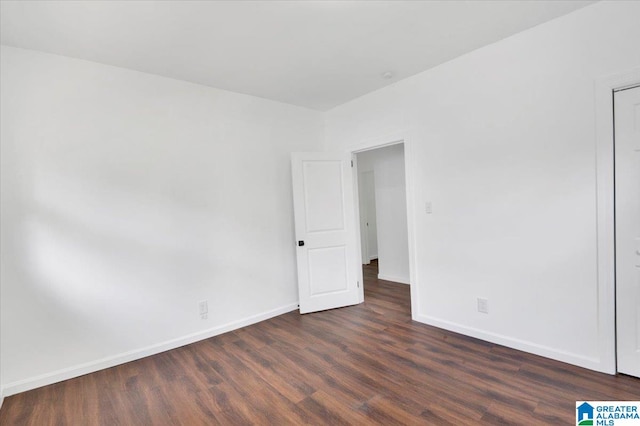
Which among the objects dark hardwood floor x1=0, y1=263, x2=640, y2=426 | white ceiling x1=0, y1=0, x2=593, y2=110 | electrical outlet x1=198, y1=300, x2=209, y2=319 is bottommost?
dark hardwood floor x1=0, y1=263, x2=640, y2=426

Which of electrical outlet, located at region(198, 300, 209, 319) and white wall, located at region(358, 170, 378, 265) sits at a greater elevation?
white wall, located at region(358, 170, 378, 265)

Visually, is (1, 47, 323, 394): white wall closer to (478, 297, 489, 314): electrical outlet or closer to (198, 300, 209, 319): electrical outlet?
(198, 300, 209, 319): electrical outlet

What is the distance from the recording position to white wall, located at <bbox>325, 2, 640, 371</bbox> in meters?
2.20

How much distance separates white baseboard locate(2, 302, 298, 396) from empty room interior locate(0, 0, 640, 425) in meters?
0.02

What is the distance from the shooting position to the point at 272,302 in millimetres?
3762

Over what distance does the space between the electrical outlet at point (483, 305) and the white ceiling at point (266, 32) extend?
233 centimetres

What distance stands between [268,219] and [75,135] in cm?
202

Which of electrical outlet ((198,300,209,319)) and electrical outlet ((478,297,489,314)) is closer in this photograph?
electrical outlet ((478,297,489,314))

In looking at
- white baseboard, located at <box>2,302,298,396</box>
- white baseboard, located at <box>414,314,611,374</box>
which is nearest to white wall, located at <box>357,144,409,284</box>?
white baseboard, located at <box>414,314,611,374</box>

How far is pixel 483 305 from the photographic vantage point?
280cm

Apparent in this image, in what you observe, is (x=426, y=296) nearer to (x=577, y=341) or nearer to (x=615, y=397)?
(x=577, y=341)

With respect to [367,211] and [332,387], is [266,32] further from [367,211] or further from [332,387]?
[367,211]

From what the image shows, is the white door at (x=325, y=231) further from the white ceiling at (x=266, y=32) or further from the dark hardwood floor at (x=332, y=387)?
the white ceiling at (x=266, y=32)

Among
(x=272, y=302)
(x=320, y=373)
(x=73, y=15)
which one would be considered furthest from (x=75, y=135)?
(x=320, y=373)
